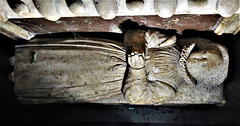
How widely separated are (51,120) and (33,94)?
2.45ft

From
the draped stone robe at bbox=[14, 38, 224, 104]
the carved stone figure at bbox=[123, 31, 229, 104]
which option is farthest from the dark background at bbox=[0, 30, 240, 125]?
the carved stone figure at bbox=[123, 31, 229, 104]

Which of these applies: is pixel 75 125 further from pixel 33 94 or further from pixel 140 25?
pixel 140 25

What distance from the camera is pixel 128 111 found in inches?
147

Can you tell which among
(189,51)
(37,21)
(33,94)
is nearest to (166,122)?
(189,51)

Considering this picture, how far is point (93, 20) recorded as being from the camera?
10.1 feet

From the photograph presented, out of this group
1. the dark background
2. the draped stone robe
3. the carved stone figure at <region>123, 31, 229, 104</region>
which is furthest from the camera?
the dark background

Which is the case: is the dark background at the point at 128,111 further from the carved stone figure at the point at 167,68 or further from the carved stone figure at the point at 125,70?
the carved stone figure at the point at 167,68

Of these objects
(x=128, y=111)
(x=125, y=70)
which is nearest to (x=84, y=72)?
(x=125, y=70)

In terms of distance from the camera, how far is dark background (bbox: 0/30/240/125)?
3.61 m

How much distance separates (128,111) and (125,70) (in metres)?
0.93

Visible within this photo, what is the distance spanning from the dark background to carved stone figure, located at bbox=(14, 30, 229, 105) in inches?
16.5

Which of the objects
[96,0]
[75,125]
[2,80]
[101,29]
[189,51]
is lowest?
[75,125]

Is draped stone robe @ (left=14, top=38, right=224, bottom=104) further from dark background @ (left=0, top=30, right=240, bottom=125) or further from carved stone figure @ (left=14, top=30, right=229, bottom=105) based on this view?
dark background @ (left=0, top=30, right=240, bottom=125)

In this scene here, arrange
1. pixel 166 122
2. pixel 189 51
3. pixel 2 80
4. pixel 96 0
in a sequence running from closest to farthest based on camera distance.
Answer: pixel 96 0 → pixel 189 51 → pixel 166 122 → pixel 2 80
